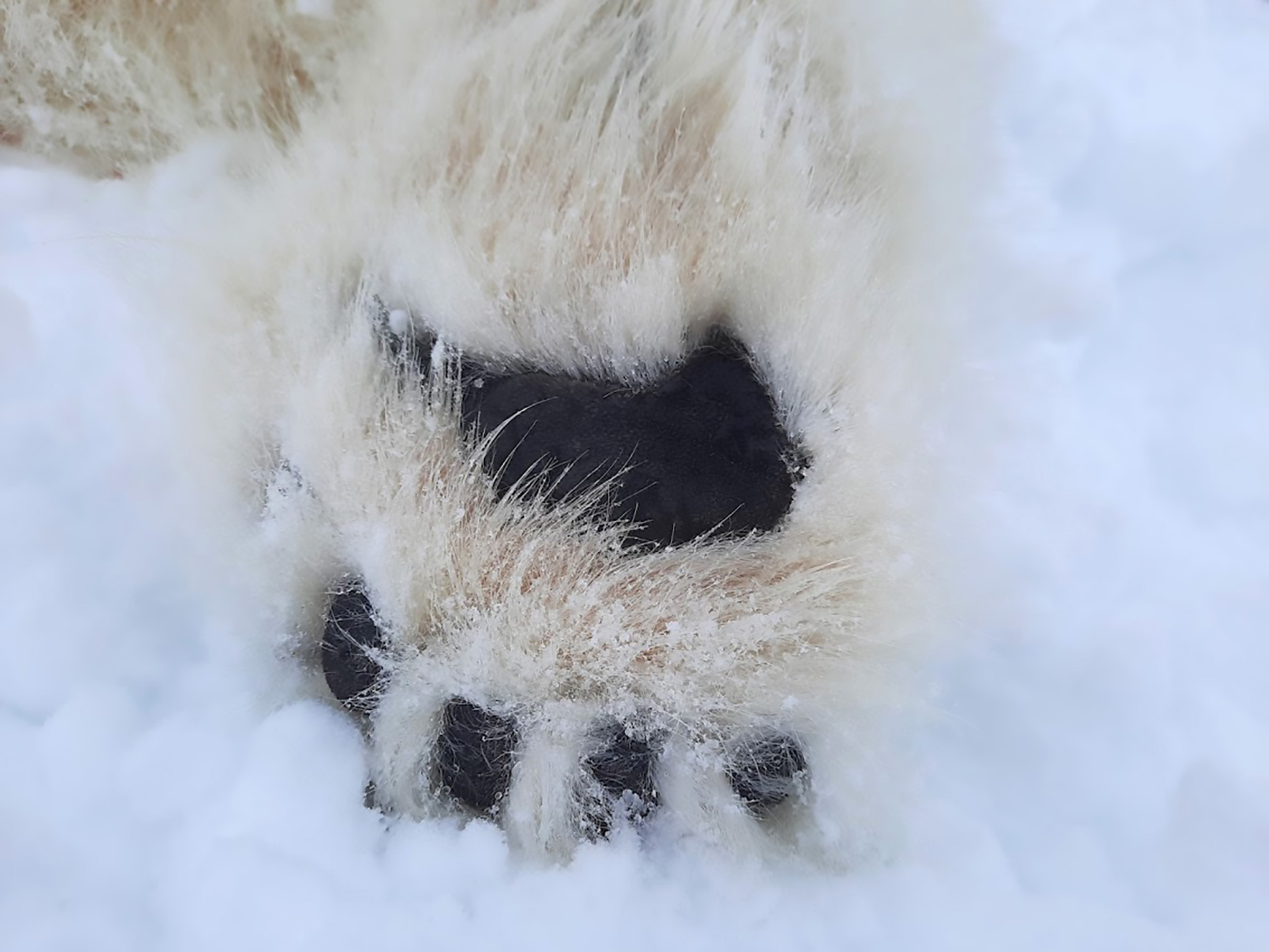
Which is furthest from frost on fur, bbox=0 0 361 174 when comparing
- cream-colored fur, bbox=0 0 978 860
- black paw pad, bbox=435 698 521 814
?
black paw pad, bbox=435 698 521 814

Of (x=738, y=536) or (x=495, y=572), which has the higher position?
(x=738, y=536)

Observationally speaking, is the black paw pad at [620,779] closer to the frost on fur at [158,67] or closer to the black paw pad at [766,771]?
the black paw pad at [766,771]

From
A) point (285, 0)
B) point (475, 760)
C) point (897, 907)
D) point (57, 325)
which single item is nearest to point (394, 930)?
point (475, 760)

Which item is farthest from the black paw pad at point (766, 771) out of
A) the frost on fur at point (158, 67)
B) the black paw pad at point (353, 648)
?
the frost on fur at point (158, 67)

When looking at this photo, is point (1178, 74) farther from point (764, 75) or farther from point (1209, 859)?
point (1209, 859)

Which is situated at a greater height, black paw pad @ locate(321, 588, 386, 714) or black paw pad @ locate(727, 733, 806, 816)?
black paw pad @ locate(727, 733, 806, 816)

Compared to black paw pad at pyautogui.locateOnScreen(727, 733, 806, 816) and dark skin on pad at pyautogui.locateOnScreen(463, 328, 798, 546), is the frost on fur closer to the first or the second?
dark skin on pad at pyautogui.locateOnScreen(463, 328, 798, 546)

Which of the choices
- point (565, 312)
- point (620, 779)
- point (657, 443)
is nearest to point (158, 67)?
point (565, 312)
